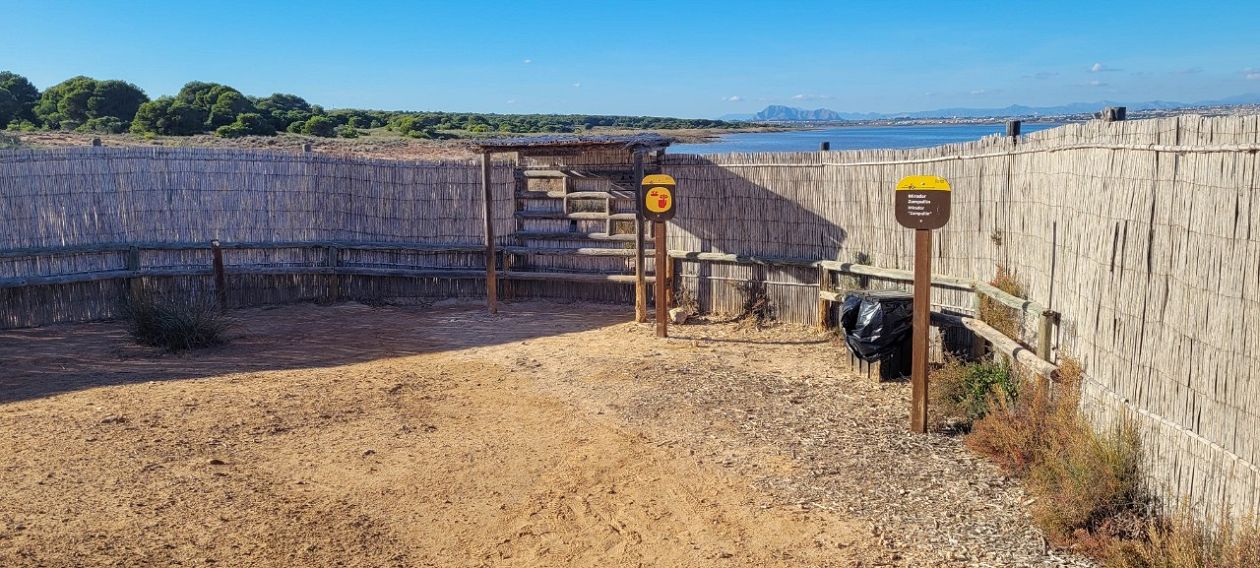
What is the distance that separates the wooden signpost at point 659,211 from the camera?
11469 millimetres

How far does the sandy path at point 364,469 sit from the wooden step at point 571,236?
267 centimetres

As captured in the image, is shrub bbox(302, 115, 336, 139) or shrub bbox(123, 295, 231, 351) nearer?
shrub bbox(123, 295, 231, 351)

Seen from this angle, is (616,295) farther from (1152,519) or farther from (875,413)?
(1152,519)

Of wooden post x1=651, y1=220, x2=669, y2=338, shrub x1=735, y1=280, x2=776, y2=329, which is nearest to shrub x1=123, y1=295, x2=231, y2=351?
wooden post x1=651, y1=220, x2=669, y2=338

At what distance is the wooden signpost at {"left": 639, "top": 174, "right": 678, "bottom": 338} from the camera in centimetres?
1147

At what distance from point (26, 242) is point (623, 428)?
8704mm

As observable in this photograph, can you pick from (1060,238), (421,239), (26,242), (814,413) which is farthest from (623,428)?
(26,242)

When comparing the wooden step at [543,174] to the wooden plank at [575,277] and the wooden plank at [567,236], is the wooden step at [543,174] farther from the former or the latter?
the wooden plank at [575,277]

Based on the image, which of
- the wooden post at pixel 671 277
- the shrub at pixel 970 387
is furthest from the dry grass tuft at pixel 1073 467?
the wooden post at pixel 671 277

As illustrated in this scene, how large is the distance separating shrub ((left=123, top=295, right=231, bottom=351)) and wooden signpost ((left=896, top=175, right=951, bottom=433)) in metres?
7.67

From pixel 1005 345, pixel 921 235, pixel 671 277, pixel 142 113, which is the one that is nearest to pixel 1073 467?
pixel 1005 345

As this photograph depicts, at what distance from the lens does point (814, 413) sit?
27.3 ft

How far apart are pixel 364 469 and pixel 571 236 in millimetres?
7005

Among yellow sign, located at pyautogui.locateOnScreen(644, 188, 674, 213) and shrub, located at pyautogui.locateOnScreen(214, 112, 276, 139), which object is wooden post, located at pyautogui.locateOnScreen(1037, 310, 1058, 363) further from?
shrub, located at pyautogui.locateOnScreen(214, 112, 276, 139)
